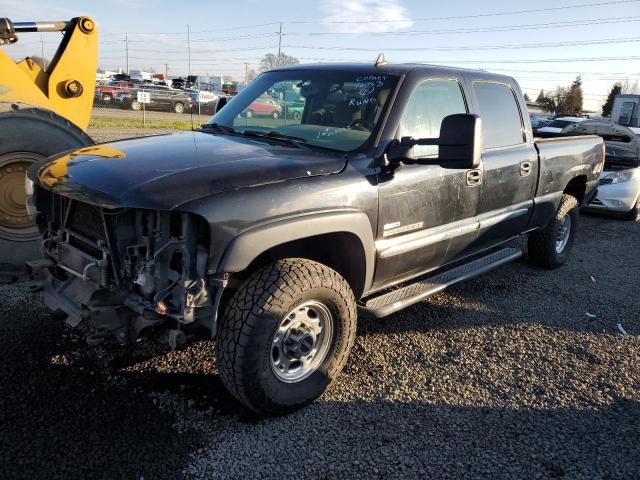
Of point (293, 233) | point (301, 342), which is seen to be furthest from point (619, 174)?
point (293, 233)

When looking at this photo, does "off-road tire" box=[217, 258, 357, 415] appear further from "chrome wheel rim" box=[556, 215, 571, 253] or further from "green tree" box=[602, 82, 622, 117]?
"green tree" box=[602, 82, 622, 117]

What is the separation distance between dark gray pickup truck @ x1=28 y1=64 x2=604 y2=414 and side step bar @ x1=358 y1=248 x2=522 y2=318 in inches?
0.7

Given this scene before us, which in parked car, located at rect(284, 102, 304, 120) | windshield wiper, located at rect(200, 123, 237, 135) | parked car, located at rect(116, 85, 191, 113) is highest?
parked car, located at rect(116, 85, 191, 113)

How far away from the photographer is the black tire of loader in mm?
4367

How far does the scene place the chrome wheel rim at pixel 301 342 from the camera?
9.59 feet

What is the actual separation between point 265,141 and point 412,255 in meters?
1.30

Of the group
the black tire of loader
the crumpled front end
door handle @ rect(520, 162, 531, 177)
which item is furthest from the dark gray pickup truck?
the black tire of loader

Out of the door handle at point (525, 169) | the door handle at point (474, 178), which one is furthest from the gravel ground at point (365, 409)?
the door handle at point (525, 169)

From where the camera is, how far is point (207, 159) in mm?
2863

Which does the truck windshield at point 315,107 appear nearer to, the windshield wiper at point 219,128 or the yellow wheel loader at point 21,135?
the windshield wiper at point 219,128

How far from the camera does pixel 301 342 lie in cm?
300

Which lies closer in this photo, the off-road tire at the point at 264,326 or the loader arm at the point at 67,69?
the off-road tire at the point at 264,326

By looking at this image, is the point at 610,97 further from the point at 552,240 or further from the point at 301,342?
the point at 301,342

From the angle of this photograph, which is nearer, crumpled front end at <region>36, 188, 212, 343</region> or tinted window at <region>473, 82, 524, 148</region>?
crumpled front end at <region>36, 188, 212, 343</region>
